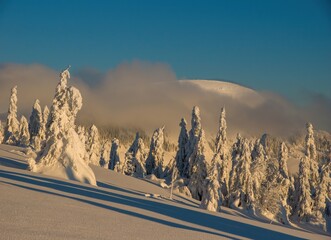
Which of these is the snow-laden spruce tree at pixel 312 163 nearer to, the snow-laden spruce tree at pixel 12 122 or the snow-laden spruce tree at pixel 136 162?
the snow-laden spruce tree at pixel 136 162

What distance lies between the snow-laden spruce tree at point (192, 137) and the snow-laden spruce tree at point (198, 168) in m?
0.83

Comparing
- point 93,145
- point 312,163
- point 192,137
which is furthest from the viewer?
point 93,145

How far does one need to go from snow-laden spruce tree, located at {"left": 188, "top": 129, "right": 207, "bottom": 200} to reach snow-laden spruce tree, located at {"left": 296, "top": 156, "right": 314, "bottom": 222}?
22.4 metres

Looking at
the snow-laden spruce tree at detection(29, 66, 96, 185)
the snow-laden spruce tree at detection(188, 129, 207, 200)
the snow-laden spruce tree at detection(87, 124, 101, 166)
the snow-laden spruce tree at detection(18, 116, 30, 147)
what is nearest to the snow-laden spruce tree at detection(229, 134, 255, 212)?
the snow-laden spruce tree at detection(188, 129, 207, 200)

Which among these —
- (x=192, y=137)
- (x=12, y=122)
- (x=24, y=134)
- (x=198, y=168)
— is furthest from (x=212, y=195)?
(x=24, y=134)

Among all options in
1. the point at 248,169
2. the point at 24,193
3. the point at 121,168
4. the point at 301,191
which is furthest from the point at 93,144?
the point at 24,193

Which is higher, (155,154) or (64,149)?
(155,154)

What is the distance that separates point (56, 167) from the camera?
97.5ft

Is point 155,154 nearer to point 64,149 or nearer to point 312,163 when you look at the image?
point 312,163

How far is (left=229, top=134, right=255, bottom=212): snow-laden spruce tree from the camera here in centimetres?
6706

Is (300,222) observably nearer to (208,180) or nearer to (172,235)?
(208,180)

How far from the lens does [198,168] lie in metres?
63.2

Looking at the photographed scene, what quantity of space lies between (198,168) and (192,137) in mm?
7574

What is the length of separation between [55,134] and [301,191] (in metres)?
57.6
